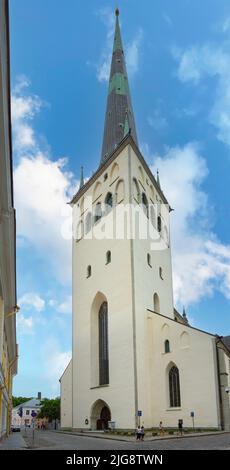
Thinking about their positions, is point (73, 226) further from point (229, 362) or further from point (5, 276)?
point (5, 276)

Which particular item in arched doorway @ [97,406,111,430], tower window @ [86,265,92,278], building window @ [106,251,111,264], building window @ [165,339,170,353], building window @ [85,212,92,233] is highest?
building window @ [85,212,92,233]

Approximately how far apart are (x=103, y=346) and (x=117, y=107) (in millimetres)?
29618

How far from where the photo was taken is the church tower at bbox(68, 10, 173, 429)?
34406 mm

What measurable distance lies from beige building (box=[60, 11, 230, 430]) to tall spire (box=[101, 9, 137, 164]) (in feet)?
1.56

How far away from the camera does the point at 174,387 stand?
3297 cm

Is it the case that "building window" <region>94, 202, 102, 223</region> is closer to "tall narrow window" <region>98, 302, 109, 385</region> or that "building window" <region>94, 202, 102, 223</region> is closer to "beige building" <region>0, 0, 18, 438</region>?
"tall narrow window" <region>98, 302, 109, 385</region>

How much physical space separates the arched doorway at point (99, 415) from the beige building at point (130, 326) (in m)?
0.08

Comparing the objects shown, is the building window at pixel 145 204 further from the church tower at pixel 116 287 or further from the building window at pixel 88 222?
the building window at pixel 88 222

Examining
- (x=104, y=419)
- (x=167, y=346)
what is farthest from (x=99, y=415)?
(x=167, y=346)

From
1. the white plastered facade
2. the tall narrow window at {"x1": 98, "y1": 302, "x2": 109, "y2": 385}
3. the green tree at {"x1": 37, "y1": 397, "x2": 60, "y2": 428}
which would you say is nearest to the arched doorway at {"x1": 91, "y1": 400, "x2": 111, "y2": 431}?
the white plastered facade

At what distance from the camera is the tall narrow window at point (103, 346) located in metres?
37.7

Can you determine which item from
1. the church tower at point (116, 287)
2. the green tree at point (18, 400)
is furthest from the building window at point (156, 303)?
the green tree at point (18, 400)

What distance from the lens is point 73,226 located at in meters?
48.7

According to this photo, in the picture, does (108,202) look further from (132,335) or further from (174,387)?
(174,387)
